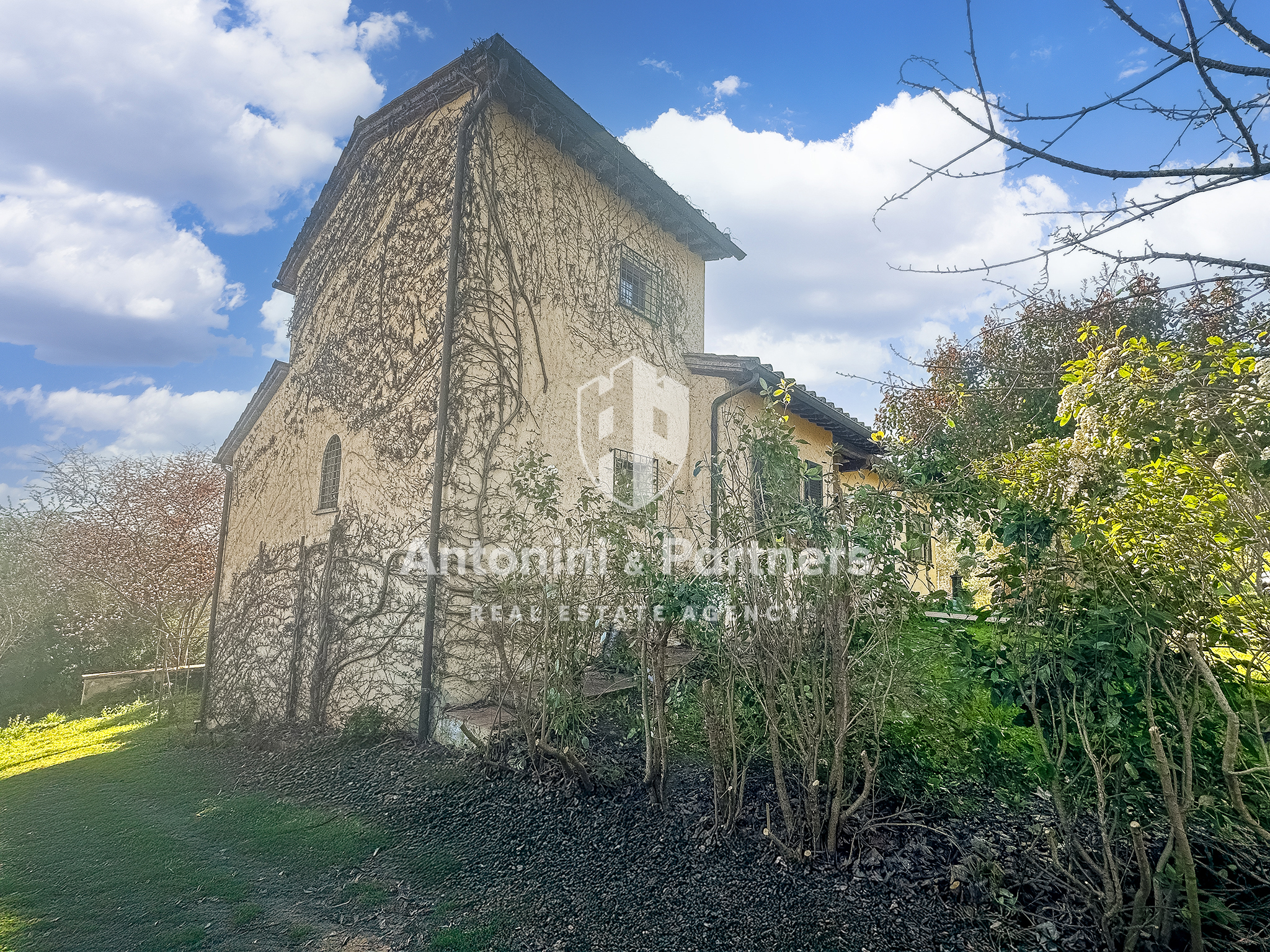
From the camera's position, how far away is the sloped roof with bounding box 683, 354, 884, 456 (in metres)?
9.35

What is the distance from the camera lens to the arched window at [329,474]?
8648mm

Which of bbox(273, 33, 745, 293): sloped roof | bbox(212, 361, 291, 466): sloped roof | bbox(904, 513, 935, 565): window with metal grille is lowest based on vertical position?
bbox(904, 513, 935, 565): window with metal grille

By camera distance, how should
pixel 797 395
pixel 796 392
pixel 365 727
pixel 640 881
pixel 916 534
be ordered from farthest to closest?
pixel 797 395 → pixel 796 392 → pixel 365 727 → pixel 640 881 → pixel 916 534

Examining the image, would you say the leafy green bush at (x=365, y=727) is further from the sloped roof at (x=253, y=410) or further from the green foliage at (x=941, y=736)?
the sloped roof at (x=253, y=410)

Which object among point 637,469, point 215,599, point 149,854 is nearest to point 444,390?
point 637,469

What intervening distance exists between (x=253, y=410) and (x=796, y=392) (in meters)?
9.21

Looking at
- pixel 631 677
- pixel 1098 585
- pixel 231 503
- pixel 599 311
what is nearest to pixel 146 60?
pixel 599 311

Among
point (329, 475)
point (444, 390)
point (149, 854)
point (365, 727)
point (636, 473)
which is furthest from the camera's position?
point (636, 473)

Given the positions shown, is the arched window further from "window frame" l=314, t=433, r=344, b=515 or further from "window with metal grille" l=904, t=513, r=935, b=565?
"window with metal grille" l=904, t=513, r=935, b=565

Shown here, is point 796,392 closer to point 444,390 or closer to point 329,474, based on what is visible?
point 444,390

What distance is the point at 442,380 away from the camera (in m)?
6.97

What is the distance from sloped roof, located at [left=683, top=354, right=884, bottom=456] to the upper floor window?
994mm

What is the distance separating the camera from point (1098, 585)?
8.90 feet

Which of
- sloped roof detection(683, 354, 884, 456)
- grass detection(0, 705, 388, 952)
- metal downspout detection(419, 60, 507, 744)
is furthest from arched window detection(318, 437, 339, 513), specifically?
sloped roof detection(683, 354, 884, 456)
